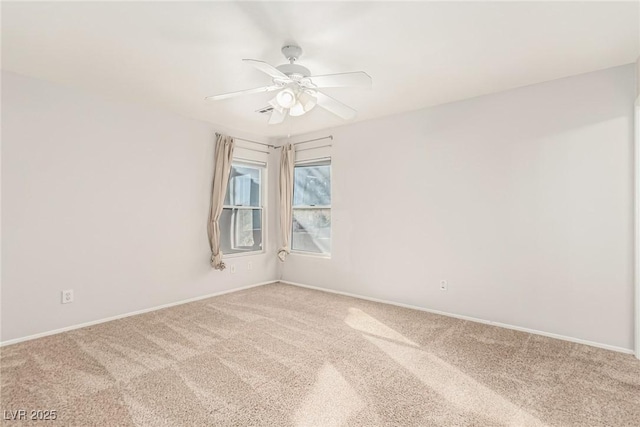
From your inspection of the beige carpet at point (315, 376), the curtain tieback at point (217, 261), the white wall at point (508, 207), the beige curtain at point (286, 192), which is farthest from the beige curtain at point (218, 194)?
the white wall at point (508, 207)

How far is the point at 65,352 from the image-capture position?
258 centimetres

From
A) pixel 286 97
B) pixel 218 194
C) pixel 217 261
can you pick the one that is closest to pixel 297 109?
pixel 286 97

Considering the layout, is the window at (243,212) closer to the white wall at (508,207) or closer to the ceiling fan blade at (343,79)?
the white wall at (508,207)

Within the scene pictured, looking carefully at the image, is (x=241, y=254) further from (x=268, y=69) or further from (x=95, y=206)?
(x=268, y=69)

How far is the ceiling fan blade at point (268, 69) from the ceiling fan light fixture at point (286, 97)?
14 centimetres

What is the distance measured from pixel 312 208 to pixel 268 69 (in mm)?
3005

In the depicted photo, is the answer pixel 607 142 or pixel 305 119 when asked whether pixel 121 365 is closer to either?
pixel 305 119

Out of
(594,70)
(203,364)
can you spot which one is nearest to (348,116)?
(594,70)

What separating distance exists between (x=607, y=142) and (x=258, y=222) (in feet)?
14.3

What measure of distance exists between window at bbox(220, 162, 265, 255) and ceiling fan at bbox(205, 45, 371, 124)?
2.27 meters

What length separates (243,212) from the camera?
4.89 metres

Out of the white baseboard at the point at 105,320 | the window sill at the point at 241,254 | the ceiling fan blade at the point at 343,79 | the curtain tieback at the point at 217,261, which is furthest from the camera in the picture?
the window sill at the point at 241,254

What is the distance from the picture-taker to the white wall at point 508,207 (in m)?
2.70

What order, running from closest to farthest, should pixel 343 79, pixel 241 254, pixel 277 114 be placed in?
pixel 343 79 → pixel 277 114 → pixel 241 254
